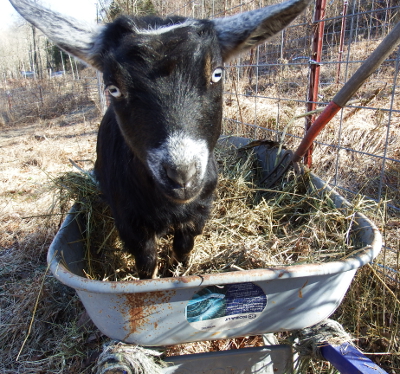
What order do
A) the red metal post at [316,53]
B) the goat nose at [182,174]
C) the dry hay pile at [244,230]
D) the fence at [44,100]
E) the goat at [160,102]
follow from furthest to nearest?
the fence at [44,100]
the red metal post at [316,53]
the dry hay pile at [244,230]
the goat at [160,102]
the goat nose at [182,174]

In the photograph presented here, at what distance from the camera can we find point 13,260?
12.9 feet

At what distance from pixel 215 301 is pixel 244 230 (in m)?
1.31

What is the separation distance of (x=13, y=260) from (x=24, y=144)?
24.9 feet

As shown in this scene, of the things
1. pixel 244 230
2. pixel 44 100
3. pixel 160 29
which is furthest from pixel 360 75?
pixel 44 100

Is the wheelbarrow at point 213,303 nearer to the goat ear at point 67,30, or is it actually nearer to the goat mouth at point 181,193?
the goat mouth at point 181,193

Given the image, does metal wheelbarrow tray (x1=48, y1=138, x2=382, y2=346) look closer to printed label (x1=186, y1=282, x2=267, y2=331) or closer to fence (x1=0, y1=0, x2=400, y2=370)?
printed label (x1=186, y1=282, x2=267, y2=331)

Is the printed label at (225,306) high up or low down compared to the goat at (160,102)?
down

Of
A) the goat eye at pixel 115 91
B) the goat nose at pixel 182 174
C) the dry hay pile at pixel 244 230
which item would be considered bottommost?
the dry hay pile at pixel 244 230

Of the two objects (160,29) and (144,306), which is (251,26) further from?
(144,306)

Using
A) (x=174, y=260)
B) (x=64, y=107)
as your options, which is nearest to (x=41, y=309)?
(x=174, y=260)

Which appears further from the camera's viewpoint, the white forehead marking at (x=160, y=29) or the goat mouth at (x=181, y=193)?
the white forehead marking at (x=160, y=29)

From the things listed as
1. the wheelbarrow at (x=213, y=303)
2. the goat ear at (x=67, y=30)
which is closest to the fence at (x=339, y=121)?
the wheelbarrow at (x=213, y=303)

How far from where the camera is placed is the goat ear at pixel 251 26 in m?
2.15

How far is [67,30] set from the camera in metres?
2.29
